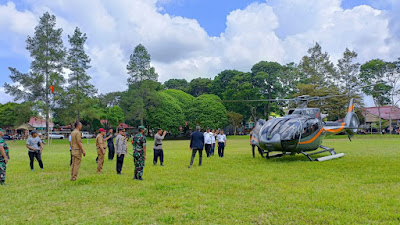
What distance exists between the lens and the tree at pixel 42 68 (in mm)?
40812

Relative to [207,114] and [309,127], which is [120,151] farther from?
[207,114]

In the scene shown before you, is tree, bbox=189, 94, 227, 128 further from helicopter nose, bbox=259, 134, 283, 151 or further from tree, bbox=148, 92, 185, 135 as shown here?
helicopter nose, bbox=259, 134, 283, 151

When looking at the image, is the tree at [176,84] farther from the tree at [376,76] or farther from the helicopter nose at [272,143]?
the helicopter nose at [272,143]

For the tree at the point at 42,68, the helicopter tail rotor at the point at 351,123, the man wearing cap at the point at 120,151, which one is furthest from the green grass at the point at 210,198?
the tree at the point at 42,68

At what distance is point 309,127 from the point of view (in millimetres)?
13211

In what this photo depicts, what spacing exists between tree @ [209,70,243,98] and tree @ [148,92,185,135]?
13808mm

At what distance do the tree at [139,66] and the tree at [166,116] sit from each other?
4408mm

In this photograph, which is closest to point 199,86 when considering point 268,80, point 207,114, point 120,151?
point 207,114

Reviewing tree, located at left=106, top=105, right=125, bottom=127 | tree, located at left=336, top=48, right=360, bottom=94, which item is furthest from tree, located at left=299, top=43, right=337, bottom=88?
tree, located at left=106, top=105, right=125, bottom=127

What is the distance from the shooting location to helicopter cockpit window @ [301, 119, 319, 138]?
13.0 meters

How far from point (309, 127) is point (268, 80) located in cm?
4276

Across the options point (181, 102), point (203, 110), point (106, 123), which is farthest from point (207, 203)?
point (106, 123)

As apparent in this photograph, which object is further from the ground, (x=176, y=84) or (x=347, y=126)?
(x=176, y=84)

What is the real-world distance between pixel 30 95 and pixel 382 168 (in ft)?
144
